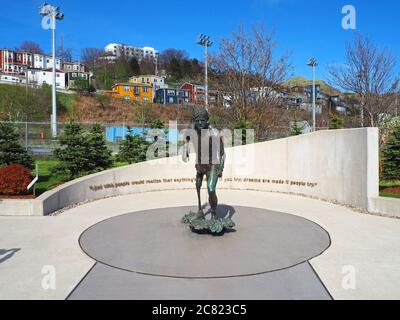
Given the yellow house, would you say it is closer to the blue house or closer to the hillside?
the blue house

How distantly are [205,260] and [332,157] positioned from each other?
7.83 metres

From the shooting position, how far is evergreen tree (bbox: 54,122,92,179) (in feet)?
45.8

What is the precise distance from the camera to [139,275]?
5387 mm

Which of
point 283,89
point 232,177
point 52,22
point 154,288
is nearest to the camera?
point 154,288

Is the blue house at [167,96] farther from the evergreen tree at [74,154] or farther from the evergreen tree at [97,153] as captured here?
the evergreen tree at [74,154]

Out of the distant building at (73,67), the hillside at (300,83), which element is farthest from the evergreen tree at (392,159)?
the distant building at (73,67)

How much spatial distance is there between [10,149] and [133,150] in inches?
267

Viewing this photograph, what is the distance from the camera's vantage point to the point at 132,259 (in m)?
6.08

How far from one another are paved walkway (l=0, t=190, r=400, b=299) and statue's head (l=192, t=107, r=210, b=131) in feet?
11.2

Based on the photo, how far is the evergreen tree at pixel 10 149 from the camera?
14.3 metres
